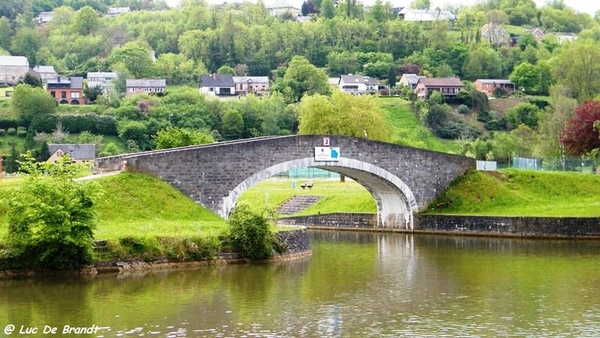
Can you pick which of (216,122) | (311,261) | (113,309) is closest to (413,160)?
(311,261)

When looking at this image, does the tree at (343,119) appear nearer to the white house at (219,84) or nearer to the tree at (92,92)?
the tree at (92,92)

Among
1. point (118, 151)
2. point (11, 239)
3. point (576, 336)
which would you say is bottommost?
point (576, 336)

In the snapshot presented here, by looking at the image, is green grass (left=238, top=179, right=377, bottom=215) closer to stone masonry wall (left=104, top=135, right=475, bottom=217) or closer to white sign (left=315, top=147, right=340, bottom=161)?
stone masonry wall (left=104, top=135, right=475, bottom=217)

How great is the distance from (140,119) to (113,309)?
10862cm

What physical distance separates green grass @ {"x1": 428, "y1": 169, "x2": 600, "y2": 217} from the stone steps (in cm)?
1238

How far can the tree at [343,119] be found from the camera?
86.7m

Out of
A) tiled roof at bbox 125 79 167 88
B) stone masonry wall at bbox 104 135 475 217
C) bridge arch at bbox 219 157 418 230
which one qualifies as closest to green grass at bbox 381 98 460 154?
tiled roof at bbox 125 79 167 88

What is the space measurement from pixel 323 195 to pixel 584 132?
17611mm

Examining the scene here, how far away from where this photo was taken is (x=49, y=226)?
40.3 meters

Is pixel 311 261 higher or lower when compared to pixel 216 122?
lower

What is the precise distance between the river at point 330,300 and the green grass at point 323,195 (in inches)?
811

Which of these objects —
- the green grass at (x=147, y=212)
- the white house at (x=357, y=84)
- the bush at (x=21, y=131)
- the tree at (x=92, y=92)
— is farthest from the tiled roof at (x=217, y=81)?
the green grass at (x=147, y=212)

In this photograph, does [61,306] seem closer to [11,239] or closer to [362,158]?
[11,239]

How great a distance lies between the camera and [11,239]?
4041cm
